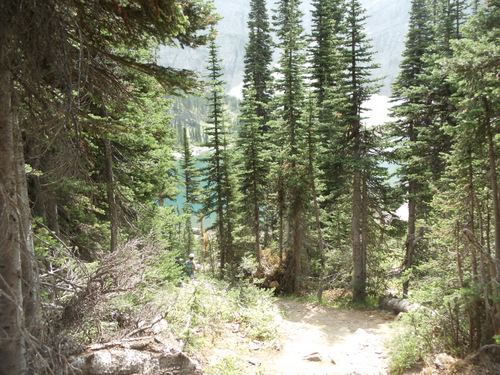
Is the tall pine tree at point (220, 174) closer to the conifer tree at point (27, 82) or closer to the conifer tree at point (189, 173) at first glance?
the conifer tree at point (189, 173)

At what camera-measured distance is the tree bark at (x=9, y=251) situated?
10.5 ft

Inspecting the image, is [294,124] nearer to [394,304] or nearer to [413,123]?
[413,123]

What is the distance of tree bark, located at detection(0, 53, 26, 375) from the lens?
320cm

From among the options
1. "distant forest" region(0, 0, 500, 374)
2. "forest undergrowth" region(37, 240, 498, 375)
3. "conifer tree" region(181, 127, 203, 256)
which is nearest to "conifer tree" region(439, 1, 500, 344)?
"distant forest" region(0, 0, 500, 374)

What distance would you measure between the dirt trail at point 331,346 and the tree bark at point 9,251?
4770 millimetres

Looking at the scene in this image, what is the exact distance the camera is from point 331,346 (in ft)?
29.9

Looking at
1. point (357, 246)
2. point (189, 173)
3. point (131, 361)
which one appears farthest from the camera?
point (189, 173)

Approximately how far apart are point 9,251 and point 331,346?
334 inches

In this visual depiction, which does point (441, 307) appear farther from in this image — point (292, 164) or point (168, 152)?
point (292, 164)

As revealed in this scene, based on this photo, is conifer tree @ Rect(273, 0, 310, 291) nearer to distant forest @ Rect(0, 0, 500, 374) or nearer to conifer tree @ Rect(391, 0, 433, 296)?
distant forest @ Rect(0, 0, 500, 374)

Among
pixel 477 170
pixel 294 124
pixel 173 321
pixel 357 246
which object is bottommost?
pixel 357 246

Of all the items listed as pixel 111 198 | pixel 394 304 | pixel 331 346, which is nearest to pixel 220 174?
pixel 111 198

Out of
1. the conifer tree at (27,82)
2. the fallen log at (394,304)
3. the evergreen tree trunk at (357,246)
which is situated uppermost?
the conifer tree at (27,82)

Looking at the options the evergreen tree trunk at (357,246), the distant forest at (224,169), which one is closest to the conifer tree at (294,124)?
the distant forest at (224,169)
